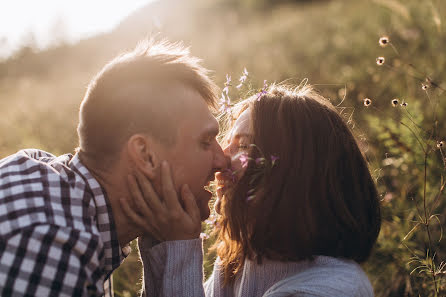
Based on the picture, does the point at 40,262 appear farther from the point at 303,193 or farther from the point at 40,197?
the point at 303,193

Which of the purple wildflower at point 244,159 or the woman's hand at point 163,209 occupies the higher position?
the purple wildflower at point 244,159

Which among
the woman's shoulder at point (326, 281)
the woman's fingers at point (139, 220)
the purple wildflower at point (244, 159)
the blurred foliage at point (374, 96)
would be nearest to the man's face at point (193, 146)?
the purple wildflower at point (244, 159)

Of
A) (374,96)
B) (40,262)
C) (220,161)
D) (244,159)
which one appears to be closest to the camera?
(40,262)

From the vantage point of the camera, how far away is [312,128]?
237 cm

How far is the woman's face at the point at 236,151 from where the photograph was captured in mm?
2359

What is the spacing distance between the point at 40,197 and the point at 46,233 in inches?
8.3

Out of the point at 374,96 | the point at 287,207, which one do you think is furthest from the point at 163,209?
the point at 374,96

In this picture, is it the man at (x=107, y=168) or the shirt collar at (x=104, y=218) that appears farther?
the shirt collar at (x=104, y=218)

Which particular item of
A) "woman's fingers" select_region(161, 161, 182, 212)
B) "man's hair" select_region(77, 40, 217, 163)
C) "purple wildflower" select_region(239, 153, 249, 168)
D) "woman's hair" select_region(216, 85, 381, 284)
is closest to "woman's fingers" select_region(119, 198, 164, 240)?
"woman's fingers" select_region(161, 161, 182, 212)

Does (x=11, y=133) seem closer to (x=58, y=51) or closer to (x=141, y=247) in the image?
(x=141, y=247)

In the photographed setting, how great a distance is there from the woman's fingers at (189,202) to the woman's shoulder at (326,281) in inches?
21.5

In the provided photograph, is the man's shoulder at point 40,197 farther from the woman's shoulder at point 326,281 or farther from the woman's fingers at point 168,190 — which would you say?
the woman's shoulder at point 326,281

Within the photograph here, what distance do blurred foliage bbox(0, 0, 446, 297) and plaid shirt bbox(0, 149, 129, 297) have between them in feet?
3.28

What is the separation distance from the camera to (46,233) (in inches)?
65.2
